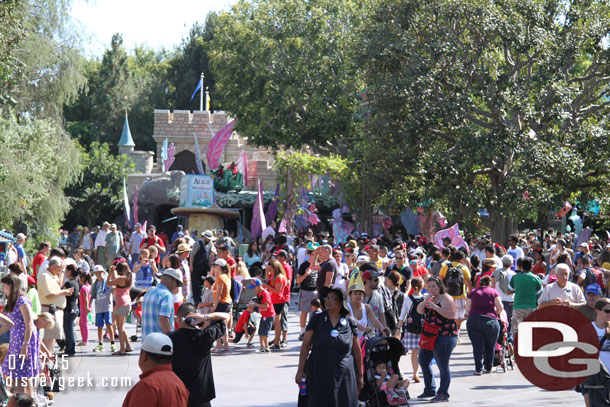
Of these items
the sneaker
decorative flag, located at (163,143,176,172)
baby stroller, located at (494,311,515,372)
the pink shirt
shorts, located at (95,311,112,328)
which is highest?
decorative flag, located at (163,143,176,172)

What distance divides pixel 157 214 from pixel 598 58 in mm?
26041

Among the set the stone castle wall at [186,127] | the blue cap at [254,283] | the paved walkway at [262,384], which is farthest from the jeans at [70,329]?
the stone castle wall at [186,127]

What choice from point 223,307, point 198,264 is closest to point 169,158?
point 198,264

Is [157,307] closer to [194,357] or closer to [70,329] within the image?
[194,357]

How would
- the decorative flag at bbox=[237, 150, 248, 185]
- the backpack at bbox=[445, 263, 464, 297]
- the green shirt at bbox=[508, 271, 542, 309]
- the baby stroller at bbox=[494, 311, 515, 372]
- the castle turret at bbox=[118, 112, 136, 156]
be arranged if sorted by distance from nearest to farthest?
the backpack at bbox=[445, 263, 464, 297], the baby stroller at bbox=[494, 311, 515, 372], the green shirt at bbox=[508, 271, 542, 309], the decorative flag at bbox=[237, 150, 248, 185], the castle turret at bbox=[118, 112, 136, 156]

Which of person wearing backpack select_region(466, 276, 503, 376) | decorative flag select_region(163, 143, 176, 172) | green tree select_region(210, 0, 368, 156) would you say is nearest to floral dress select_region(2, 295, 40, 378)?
person wearing backpack select_region(466, 276, 503, 376)

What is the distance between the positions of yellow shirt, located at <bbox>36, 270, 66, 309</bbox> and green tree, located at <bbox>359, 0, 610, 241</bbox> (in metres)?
Answer: 14.3

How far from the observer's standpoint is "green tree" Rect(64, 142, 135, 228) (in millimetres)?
49156

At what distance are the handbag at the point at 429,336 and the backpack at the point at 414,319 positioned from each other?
0.67 m

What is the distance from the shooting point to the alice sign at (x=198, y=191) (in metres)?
Result: 36.0

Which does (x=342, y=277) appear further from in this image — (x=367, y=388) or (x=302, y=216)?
(x=302, y=216)

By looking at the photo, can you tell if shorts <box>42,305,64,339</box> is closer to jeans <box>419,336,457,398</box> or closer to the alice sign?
jeans <box>419,336,457,398</box>

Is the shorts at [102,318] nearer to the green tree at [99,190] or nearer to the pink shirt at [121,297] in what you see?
the pink shirt at [121,297]

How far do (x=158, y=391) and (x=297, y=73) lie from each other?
1299 inches
